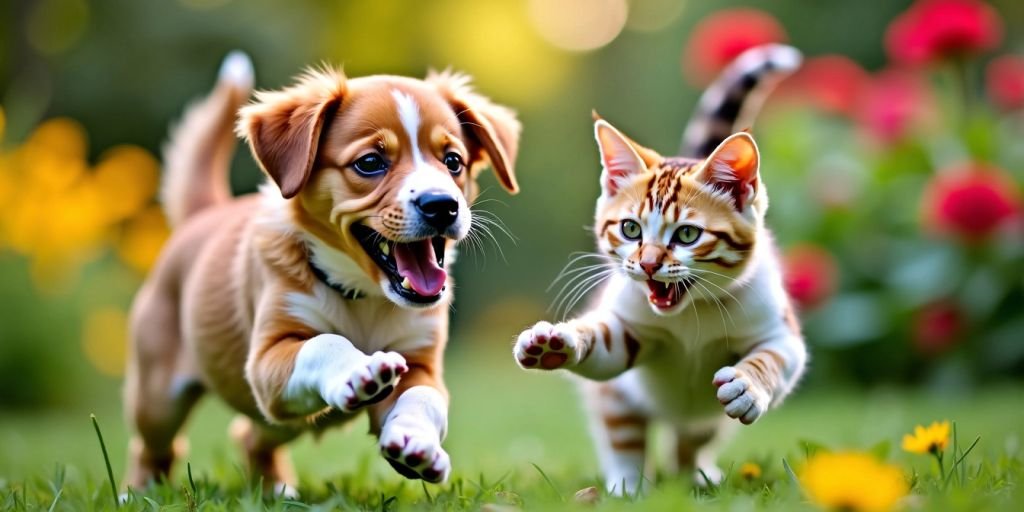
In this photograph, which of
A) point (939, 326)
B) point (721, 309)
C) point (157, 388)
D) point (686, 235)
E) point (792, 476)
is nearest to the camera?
point (792, 476)

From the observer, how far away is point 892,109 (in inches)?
293

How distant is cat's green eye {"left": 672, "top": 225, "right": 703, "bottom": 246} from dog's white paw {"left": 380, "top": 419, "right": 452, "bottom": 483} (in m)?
1.05

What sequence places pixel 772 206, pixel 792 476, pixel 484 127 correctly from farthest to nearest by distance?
pixel 772 206, pixel 484 127, pixel 792 476

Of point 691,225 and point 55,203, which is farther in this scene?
point 55,203

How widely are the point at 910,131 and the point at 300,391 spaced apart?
19.0 feet

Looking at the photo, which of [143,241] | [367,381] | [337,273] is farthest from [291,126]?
[143,241]

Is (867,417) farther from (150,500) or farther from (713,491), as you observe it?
(150,500)

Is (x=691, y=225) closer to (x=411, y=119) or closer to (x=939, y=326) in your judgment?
(x=411, y=119)

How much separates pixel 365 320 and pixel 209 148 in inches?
71.3

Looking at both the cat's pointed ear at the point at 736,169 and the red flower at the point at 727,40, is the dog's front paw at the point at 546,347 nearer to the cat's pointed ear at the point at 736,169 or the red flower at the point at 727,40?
the cat's pointed ear at the point at 736,169

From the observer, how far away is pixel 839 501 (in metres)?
2.23

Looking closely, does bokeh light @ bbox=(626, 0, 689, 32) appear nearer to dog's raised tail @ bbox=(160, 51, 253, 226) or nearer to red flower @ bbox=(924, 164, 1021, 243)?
red flower @ bbox=(924, 164, 1021, 243)

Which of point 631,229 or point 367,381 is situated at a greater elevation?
point 631,229

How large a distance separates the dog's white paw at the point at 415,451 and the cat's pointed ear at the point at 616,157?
120cm
